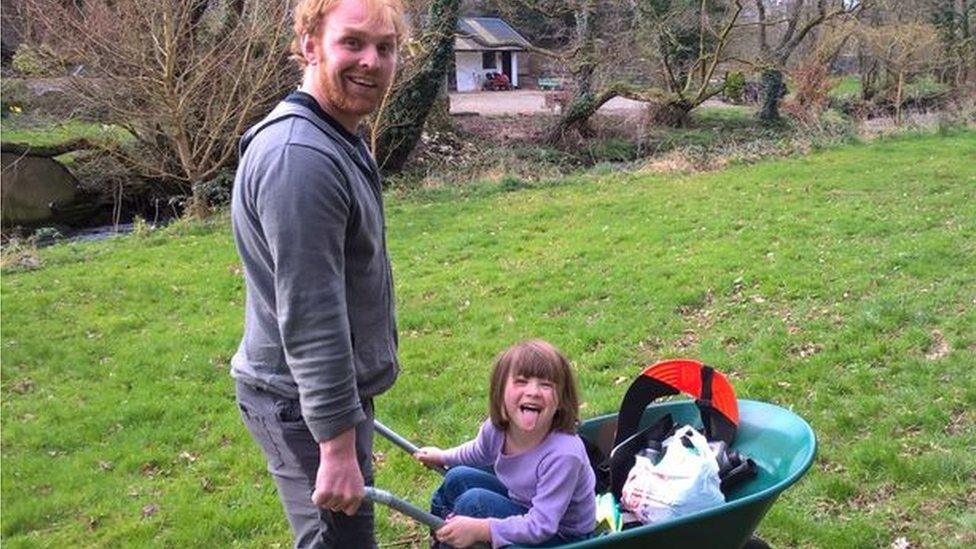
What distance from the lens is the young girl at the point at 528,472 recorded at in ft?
8.51

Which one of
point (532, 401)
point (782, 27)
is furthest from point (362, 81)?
point (782, 27)

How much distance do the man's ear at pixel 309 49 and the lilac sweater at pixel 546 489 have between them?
4.48 feet

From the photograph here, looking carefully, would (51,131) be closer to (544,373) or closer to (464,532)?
(544,373)

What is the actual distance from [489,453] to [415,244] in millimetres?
7588

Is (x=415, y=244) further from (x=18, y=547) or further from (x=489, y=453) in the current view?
(x=489, y=453)

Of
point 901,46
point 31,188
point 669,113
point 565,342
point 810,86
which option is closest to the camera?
point 565,342

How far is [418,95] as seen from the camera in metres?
17.2

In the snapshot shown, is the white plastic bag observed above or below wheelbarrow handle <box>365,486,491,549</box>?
below

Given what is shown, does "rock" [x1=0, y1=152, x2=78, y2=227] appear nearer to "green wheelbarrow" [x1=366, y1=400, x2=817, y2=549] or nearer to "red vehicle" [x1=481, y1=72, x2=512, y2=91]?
"green wheelbarrow" [x1=366, y1=400, x2=817, y2=549]

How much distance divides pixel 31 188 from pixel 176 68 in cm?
452

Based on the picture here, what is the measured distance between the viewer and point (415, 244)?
10.5 metres

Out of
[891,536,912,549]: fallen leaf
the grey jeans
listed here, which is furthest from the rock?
[891,536,912,549]: fallen leaf

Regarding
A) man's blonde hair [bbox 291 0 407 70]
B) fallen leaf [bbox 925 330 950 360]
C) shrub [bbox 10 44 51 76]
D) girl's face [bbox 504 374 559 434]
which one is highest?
shrub [bbox 10 44 51 76]

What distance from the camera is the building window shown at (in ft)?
139
